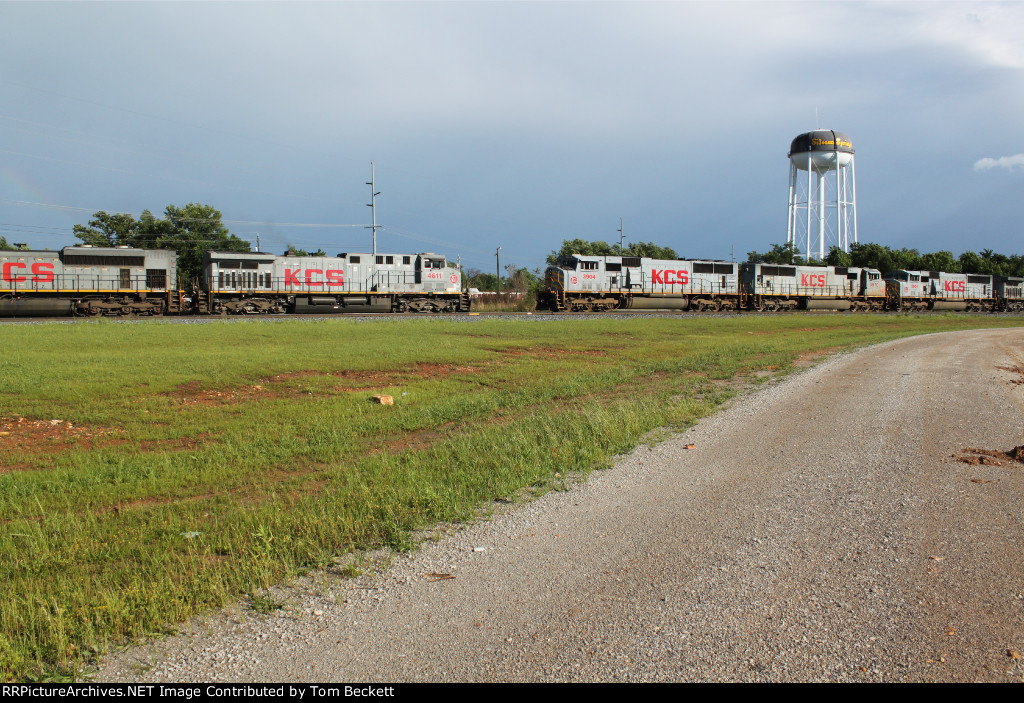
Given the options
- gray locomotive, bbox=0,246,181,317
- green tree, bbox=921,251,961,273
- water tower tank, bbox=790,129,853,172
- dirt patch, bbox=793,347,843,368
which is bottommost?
dirt patch, bbox=793,347,843,368

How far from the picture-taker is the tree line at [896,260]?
77250mm

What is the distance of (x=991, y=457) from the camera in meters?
7.11

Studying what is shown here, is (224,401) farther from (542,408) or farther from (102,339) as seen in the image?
(102,339)

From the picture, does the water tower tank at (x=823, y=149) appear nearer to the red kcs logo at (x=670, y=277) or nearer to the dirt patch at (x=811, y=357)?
the red kcs logo at (x=670, y=277)

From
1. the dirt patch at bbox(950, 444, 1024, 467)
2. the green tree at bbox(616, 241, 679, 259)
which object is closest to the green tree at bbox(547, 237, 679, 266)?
the green tree at bbox(616, 241, 679, 259)

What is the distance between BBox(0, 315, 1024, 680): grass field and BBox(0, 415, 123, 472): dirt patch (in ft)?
0.13

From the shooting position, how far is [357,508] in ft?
19.7

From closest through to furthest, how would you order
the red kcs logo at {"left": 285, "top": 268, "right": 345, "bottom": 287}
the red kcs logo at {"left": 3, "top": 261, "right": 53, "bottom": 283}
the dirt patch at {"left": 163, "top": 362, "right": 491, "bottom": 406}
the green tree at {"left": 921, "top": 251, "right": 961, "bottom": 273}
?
the dirt patch at {"left": 163, "top": 362, "right": 491, "bottom": 406} < the red kcs logo at {"left": 3, "top": 261, "right": 53, "bottom": 283} < the red kcs logo at {"left": 285, "top": 268, "right": 345, "bottom": 287} < the green tree at {"left": 921, "top": 251, "right": 961, "bottom": 273}

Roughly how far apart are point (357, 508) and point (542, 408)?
5.98m

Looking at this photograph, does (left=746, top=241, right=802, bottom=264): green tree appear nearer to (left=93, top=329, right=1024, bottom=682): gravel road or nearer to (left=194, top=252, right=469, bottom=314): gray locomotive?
(left=194, top=252, right=469, bottom=314): gray locomotive

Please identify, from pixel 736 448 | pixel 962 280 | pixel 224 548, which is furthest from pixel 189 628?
pixel 962 280

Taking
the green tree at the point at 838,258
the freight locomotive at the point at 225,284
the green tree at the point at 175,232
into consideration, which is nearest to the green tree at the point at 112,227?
the green tree at the point at 175,232

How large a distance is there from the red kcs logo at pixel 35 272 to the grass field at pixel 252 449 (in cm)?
1353

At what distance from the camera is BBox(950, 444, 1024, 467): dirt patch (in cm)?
687
